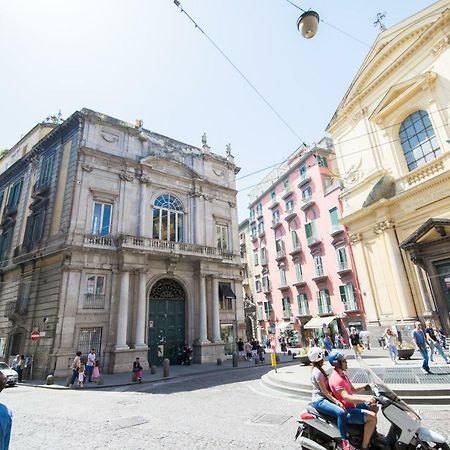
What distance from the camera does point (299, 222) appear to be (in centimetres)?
3462

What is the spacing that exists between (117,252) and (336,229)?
2048cm

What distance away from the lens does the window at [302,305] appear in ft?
105

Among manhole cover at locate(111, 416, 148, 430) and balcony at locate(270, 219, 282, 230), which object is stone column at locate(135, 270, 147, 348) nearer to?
manhole cover at locate(111, 416, 148, 430)

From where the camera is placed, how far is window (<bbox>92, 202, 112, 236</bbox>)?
19312 mm

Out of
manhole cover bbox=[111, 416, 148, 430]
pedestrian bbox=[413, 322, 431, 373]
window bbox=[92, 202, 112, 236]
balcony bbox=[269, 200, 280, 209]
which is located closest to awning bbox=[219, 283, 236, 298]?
window bbox=[92, 202, 112, 236]

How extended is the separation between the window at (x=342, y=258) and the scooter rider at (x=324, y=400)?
996 inches

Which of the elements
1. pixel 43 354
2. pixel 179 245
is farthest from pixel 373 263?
pixel 43 354

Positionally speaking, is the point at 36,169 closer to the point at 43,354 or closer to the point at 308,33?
the point at 43,354

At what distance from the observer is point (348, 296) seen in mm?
27250

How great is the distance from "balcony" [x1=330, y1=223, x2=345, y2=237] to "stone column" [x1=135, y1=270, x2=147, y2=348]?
18.9 meters

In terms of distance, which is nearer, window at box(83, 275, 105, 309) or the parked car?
the parked car

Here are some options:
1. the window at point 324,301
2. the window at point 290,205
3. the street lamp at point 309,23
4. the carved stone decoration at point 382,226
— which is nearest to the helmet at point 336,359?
the street lamp at point 309,23

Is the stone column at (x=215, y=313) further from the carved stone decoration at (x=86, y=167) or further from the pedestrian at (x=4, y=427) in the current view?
the pedestrian at (x=4, y=427)

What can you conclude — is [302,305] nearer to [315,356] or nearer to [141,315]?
[141,315]
